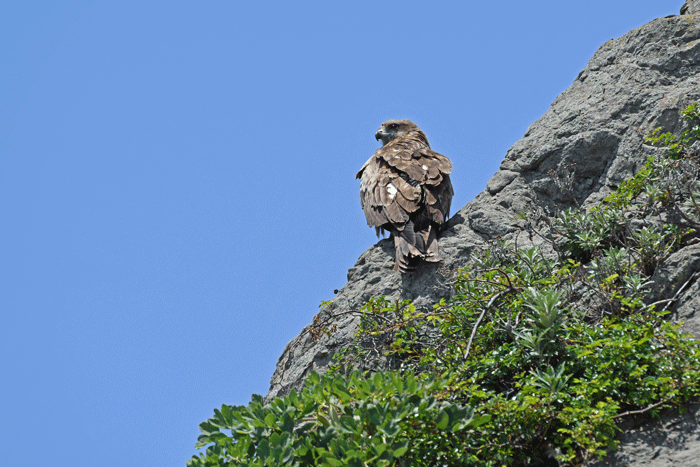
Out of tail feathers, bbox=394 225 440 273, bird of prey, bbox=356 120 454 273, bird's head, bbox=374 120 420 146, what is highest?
bird's head, bbox=374 120 420 146

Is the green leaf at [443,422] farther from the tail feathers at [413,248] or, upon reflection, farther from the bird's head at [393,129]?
the bird's head at [393,129]

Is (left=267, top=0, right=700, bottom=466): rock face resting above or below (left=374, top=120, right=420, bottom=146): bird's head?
below

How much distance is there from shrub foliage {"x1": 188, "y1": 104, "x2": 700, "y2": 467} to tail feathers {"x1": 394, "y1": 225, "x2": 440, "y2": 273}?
0.82 m

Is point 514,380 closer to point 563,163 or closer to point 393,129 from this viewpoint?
point 563,163

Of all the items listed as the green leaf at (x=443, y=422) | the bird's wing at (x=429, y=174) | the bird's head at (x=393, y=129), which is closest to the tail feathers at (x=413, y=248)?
the bird's wing at (x=429, y=174)

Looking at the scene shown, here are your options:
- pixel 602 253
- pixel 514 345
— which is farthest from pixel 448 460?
pixel 602 253

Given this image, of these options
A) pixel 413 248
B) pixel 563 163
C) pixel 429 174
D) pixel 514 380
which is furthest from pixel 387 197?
pixel 514 380

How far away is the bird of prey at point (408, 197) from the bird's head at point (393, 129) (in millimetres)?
1101

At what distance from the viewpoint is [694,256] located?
3.98 metres

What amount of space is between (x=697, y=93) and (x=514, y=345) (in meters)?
3.31

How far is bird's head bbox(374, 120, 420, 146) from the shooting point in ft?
27.5

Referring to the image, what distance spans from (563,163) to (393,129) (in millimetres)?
3193

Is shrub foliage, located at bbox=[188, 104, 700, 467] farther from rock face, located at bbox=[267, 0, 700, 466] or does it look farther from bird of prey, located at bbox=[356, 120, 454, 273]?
bird of prey, located at bbox=[356, 120, 454, 273]

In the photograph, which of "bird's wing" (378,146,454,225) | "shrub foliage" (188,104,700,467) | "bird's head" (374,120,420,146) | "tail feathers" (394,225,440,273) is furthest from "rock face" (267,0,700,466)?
"bird's head" (374,120,420,146)
